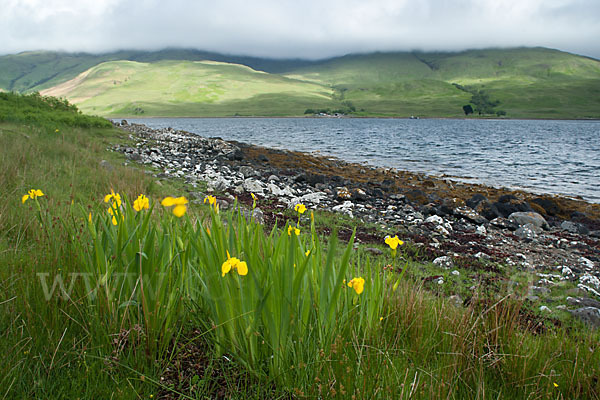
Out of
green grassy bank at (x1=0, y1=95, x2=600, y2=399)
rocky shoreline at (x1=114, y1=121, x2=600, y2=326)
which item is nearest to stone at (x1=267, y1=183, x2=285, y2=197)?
rocky shoreline at (x1=114, y1=121, x2=600, y2=326)

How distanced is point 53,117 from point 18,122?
13.6 ft

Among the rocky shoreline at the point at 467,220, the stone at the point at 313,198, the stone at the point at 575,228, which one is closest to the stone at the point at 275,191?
the rocky shoreline at the point at 467,220

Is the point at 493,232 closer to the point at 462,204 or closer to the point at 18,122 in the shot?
the point at 462,204

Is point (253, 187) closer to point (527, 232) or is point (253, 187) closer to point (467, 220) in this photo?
point (467, 220)

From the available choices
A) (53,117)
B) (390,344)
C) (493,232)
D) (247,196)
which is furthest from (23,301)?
(53,117)

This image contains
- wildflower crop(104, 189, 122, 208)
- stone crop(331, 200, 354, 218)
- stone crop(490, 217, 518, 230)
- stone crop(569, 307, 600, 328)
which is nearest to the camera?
wildflower crop(104, 189, 122, 208)

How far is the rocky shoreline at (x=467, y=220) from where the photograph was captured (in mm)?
7645

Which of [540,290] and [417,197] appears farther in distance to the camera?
[417,197]

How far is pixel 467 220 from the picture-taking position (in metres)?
13.3

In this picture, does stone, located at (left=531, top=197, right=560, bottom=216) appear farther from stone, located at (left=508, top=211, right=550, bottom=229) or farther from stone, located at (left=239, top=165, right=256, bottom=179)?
stone, located at (left=239, top=165, right=256, bottom=179)

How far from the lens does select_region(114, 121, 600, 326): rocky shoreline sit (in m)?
7.64

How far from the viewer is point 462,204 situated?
51.2 ft

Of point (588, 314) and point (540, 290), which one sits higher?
point (588, 314)

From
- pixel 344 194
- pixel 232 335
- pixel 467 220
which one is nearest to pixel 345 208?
pixel 344 194
